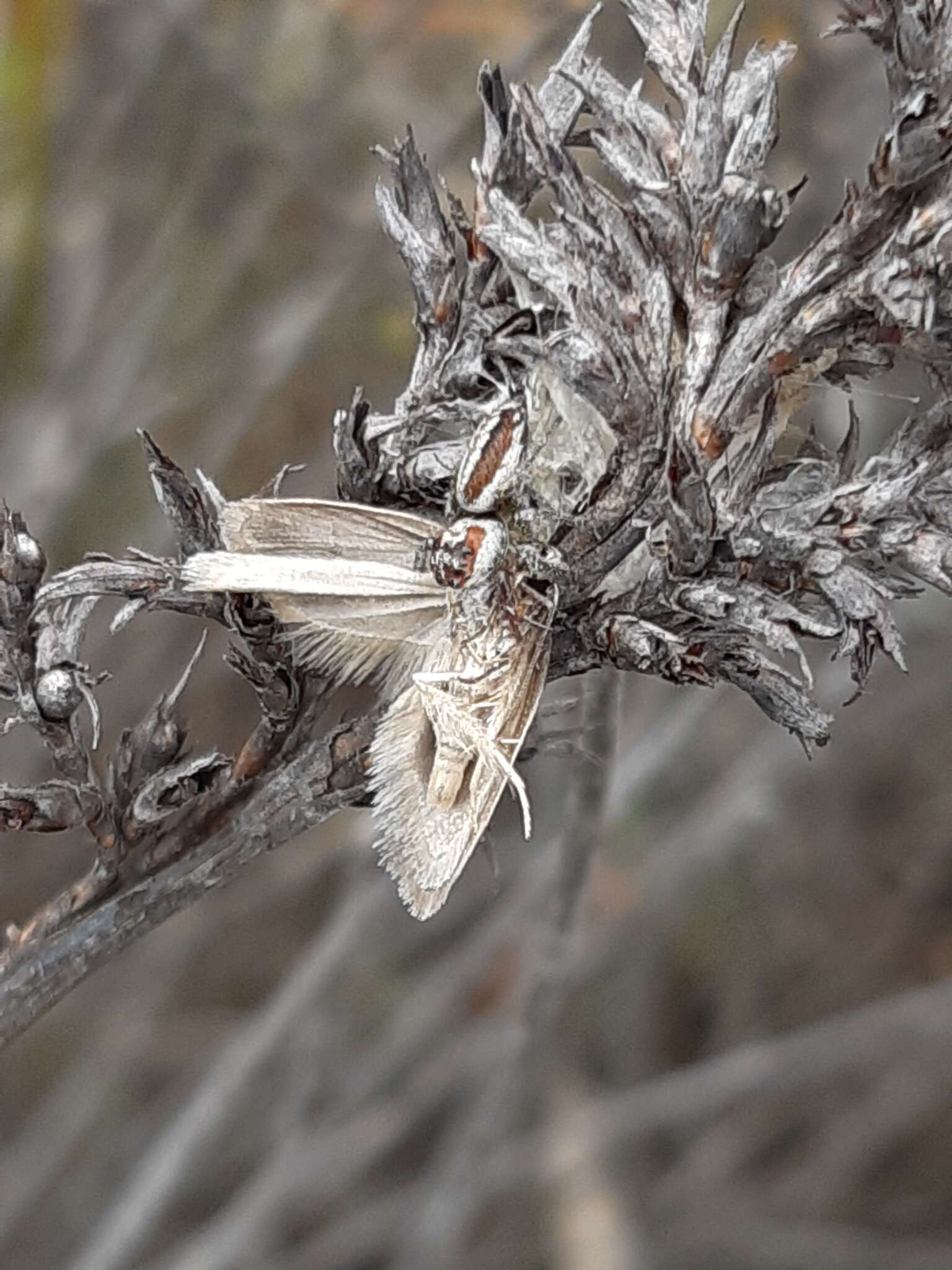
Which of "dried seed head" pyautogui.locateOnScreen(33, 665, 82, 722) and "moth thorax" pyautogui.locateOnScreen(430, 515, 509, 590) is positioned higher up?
"dried seed head" pyautogui.locateOnScreen(33, 665, 82, 722)

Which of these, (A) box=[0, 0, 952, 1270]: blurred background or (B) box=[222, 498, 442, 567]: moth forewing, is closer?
(B) box=[222, 498, 442, 567]: moth forewing

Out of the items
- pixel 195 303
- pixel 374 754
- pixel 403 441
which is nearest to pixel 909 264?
pixel 403 441

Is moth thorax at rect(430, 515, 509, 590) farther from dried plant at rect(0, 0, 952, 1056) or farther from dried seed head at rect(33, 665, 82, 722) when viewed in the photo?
dried seed head at rect(33, 665, 82, 722)

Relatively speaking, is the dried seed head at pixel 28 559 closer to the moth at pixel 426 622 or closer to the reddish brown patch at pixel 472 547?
the moth at pixel 426 622

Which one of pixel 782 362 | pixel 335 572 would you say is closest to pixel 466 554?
pixel 335 572

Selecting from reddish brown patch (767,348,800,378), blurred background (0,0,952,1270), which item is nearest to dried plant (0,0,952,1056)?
reddish brown patch (767,348,800,378)

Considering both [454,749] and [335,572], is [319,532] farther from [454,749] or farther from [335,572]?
[454,749]

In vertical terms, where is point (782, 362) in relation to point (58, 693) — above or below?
below
